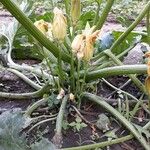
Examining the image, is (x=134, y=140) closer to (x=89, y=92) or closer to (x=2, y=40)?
(x=89, y=92)

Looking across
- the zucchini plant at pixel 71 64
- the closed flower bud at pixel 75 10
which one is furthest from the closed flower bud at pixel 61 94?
the closed flower bud at pixel 75 10

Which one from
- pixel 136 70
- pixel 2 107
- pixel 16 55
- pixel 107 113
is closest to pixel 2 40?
pixel 16 55

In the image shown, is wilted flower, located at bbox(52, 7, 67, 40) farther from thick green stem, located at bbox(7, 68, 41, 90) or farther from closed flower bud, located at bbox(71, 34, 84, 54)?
thick green stem, located at bbox(7, 68, 41, 90)

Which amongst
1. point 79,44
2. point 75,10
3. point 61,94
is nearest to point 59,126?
point 61,94

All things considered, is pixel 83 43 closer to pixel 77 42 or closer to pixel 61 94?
pixel 77 42

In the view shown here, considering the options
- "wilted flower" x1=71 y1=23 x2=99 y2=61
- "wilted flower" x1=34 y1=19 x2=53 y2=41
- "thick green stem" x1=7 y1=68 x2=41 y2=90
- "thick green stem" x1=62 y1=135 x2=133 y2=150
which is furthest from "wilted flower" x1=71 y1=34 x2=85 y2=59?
"thick green stem" x1=7 y1=68 x2=41 y2=90

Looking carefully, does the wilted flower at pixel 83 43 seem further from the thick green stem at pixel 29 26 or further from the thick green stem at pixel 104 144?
the thick green stem at pixel 104 144
